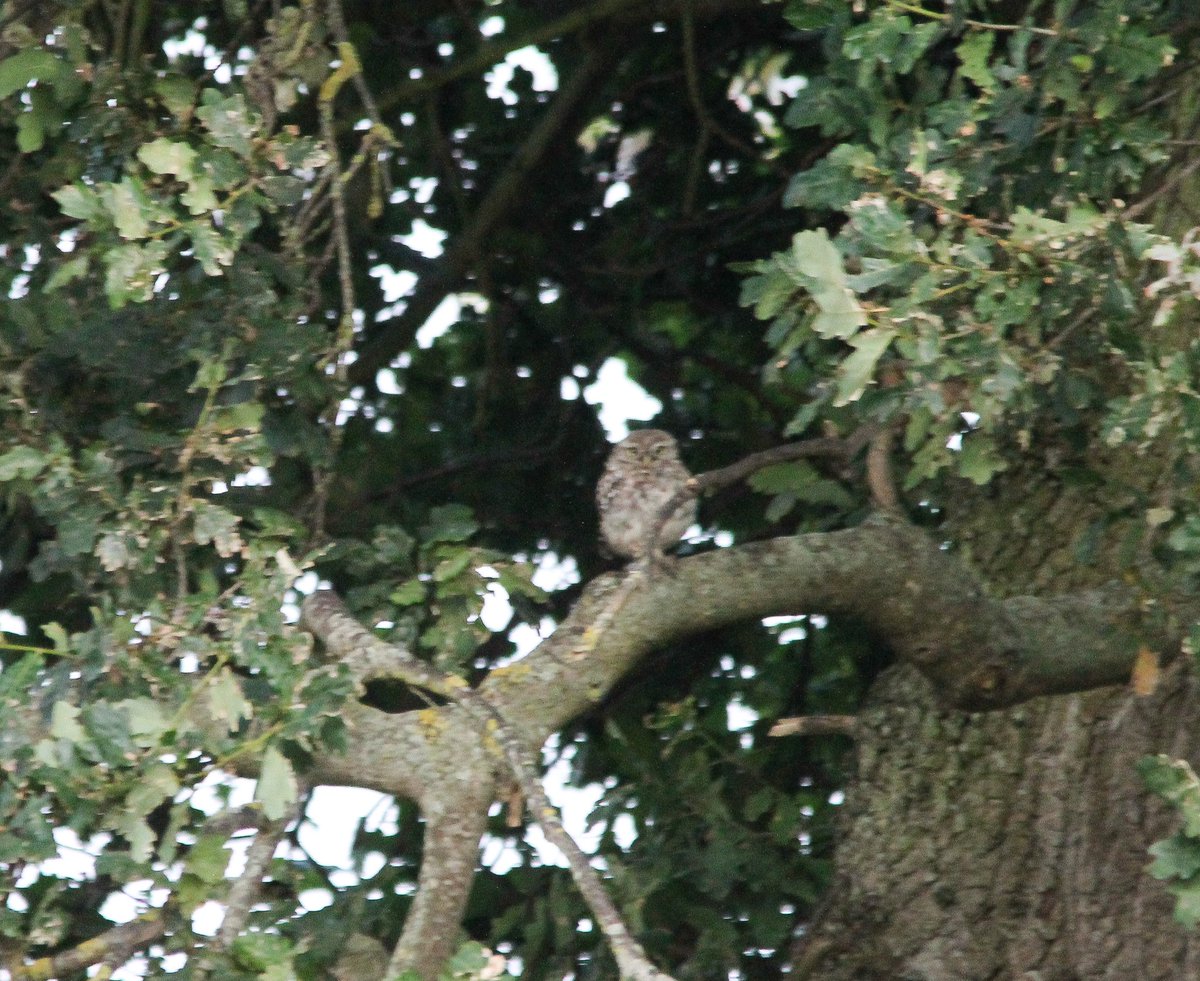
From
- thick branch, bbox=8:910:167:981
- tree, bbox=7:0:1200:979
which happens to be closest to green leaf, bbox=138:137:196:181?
tree, bbox=7:0:1200:979

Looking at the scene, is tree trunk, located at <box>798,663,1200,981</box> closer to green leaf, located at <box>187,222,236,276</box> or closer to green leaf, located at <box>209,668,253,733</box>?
green leaf, located at <box>209,668,253,733</box>

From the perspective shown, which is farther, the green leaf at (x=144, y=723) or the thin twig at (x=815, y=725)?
the thin twig at (x=815, y=725)

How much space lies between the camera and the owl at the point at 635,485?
4.74m

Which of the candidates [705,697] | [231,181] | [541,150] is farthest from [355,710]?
[541,150]

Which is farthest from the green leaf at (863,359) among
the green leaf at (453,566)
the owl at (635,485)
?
the owl at (635,485)

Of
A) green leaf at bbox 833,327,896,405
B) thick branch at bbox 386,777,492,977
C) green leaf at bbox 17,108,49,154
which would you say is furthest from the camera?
green leaf at bbox 17,108,49,154

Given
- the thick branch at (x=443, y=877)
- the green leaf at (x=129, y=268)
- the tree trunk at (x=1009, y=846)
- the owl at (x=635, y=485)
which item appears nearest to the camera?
the thick branch at (x=443, y=877)

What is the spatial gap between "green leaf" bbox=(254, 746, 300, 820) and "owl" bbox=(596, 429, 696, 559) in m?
2.11

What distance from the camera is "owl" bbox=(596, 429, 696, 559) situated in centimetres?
474

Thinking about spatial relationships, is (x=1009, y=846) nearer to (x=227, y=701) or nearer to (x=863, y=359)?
(x=863, y=359)

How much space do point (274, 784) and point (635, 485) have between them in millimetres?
2339

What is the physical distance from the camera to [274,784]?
8.34ft

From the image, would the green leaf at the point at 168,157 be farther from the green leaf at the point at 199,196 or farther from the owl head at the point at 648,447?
the owl head at the point at 648,447

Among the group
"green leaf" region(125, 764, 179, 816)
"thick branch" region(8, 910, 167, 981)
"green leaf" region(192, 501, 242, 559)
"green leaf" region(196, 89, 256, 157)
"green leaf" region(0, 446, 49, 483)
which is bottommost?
"thick branch" region(8, 910, 167, 981)
